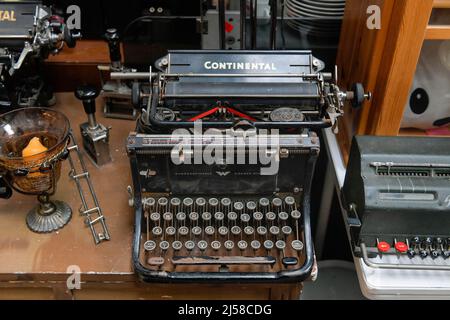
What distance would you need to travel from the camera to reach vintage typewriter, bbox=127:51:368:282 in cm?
138

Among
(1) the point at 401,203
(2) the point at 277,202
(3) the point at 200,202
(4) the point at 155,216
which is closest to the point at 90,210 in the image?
(4) the point at 155,216

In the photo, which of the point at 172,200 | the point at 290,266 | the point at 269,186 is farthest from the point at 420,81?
the point at 172,200

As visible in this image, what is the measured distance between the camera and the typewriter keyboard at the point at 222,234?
140 centimetres

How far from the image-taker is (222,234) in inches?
56.5

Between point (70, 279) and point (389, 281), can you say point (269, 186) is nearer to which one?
point (389, 281)

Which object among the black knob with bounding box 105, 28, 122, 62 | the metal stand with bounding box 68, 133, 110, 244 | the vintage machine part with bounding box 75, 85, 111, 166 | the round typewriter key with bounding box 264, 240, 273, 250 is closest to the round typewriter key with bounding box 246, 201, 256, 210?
the round typewriter key with bounding box 264, 240, 273, 250

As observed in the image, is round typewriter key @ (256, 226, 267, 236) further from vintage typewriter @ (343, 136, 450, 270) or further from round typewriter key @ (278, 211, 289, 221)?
vintage typewriter @ (343, 136, 450, 270)

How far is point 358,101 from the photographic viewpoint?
148 cm

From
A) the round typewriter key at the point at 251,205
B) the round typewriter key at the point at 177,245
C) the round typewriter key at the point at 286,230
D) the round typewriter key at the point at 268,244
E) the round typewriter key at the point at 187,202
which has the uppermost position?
the round typewriter key at the point at 187,202

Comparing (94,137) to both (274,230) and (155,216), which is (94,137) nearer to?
(155,216)

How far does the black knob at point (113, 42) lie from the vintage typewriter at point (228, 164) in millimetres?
315

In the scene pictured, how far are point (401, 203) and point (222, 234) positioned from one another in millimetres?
464

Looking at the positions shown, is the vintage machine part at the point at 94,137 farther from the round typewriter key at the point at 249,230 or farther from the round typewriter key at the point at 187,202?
the round typewriter key at the point at 249,230

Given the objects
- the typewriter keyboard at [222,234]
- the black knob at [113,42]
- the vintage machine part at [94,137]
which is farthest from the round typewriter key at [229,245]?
the black knob at [113,42]
